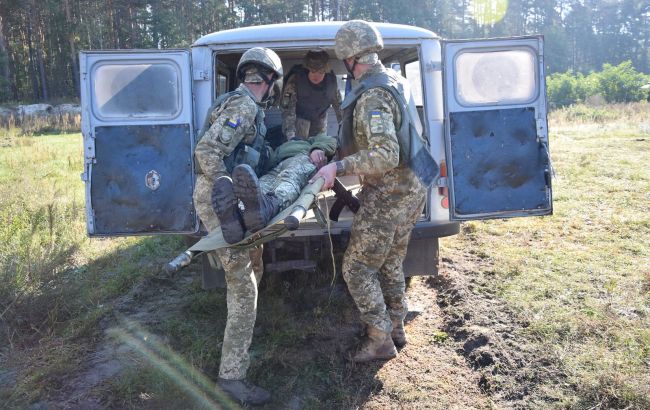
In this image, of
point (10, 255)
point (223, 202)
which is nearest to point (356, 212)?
point (223, 202)

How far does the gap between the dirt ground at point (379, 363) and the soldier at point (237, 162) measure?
25cm

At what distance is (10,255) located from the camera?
4840mm

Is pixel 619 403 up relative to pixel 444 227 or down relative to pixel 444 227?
down

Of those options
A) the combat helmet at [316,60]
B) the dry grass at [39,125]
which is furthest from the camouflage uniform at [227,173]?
the dry grass at [39,125]

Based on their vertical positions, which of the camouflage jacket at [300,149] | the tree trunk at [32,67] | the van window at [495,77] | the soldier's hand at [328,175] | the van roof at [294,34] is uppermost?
the tree trunk at [32,67]

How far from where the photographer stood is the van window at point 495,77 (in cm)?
378

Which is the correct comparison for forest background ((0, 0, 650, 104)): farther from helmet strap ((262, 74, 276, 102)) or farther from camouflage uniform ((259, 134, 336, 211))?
helmet strap ((262, 74, 276, 102))

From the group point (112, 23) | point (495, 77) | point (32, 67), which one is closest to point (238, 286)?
point (495, 77)

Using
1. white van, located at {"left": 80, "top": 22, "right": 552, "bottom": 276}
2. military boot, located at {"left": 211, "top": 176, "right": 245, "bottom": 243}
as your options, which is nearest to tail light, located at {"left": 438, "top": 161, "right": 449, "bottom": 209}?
white van, located at {"left": 80, "top": 22, "right": 552, "bottom": 276}

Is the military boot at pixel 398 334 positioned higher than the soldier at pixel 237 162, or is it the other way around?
the soldier at pixel 237 162

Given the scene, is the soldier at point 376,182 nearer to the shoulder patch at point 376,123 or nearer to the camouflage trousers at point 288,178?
the shoulder patch at point 376,123

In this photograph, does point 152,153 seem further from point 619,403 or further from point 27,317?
point 619,403

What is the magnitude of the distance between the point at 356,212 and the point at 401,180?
0.41 metres

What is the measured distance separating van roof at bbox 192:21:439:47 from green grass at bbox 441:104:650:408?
228 cm
